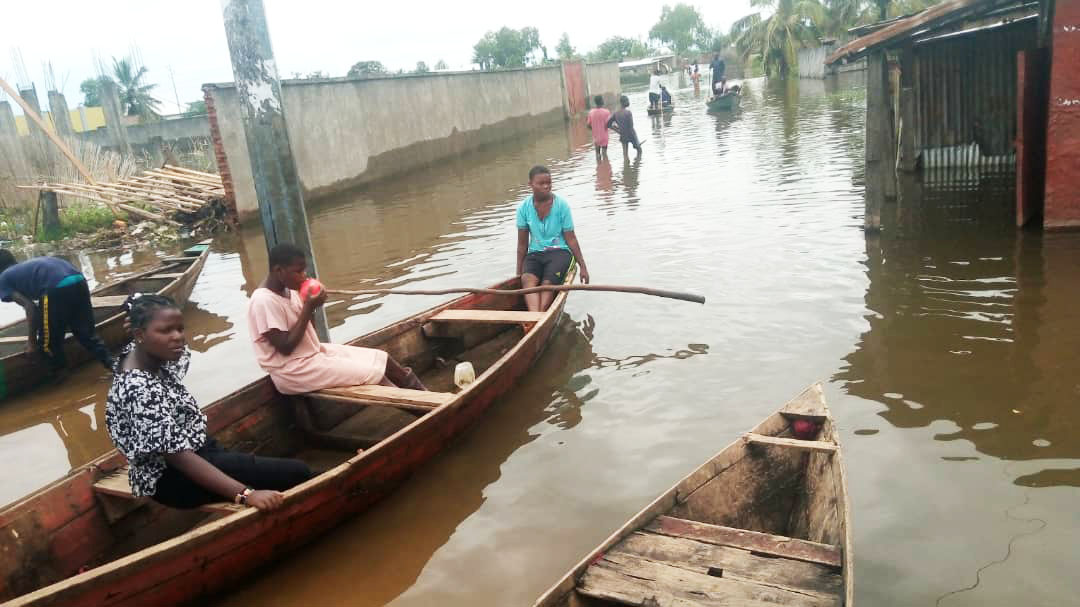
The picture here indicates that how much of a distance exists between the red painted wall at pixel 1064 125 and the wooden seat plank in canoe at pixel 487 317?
5.46m

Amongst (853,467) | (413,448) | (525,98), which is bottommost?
(853,467)

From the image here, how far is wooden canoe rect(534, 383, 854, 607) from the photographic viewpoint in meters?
2.96

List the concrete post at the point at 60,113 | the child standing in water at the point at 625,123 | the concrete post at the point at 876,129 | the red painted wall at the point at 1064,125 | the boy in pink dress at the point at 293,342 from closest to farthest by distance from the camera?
the boy in pink dress at the point at 293,342
the red painted wall at the point at 1064,125
the concrete post at the point at 876,129
the child standing in water at the point at 625,123
the concrete post at the point at 60,113

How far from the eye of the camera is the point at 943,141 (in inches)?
448

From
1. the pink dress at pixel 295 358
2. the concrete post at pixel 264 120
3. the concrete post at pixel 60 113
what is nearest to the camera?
the pink dress at pixel 295 358

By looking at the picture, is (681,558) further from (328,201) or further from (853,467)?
(328,201)

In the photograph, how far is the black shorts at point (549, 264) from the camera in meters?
7.10

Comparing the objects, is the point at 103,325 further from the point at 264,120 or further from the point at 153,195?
the point at 153,195

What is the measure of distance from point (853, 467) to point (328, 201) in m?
13.9

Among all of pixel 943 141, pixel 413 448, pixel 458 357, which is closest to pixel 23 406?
pixel 458 357

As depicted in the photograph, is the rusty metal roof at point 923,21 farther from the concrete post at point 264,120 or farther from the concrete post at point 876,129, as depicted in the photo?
the concrete post at point 264,120

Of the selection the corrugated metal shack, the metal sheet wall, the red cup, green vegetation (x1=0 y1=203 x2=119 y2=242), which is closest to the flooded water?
the corrugated metal shack

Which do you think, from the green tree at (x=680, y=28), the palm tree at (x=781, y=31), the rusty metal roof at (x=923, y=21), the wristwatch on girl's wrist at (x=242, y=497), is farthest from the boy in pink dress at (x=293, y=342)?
the green tree at (x=680, y=28)

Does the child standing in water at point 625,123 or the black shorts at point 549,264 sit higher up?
the child standing in water at point 625,123
